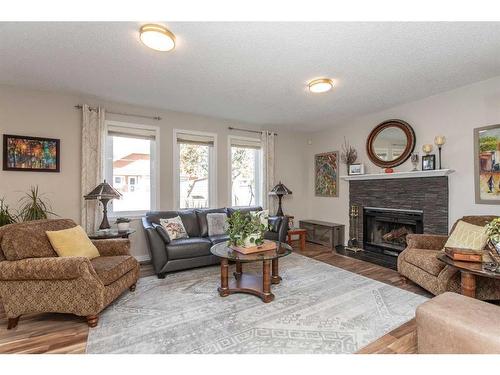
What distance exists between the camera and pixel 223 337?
1945 millimetres

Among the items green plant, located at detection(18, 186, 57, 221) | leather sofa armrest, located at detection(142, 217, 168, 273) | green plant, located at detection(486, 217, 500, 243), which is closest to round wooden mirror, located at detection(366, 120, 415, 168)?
green plant, located at detection(486, 217, 500, 243)

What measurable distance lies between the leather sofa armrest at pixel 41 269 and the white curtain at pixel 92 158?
1.58 metres

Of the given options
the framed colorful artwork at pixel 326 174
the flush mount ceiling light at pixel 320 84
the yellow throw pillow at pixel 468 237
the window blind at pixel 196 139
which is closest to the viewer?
the yellow throw pillow at pixel 468 237

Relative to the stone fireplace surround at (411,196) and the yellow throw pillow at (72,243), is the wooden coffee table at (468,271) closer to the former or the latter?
the stone fireplace surround at (411,196)

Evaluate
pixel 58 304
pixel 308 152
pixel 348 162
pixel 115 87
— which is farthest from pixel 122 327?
pixel 308 152

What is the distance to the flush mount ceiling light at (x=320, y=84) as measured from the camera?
301 cm

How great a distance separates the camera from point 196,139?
15.0 ft

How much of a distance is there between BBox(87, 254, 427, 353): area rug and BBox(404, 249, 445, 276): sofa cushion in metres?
0.33

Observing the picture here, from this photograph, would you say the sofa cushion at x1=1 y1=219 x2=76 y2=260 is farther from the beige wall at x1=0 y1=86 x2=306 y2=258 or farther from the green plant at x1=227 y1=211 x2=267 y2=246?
the green plant at x1=227 y1=211 x2=267 y2=246

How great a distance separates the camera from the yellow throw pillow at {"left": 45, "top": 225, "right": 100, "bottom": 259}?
2.38m

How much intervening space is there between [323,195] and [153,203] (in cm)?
353

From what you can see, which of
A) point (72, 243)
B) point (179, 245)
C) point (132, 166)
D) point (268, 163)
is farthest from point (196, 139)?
point (72, 243)

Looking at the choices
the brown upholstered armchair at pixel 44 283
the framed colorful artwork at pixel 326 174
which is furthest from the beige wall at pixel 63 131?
the framed colorful artwork at pixel 326 174

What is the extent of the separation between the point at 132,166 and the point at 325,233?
12.5ft
